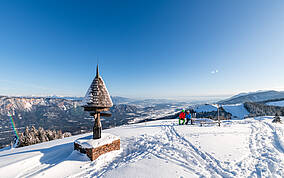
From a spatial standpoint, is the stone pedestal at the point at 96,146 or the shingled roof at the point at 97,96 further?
the shingled roof at the point at 97,96

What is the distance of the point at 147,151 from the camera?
6219 millimetres

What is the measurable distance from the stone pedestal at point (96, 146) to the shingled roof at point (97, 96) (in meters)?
1.84

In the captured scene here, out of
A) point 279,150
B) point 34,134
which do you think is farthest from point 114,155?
point 34,134

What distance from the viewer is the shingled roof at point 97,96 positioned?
19.5 ft

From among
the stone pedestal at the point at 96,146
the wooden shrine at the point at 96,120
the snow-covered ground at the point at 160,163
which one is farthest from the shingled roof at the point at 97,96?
the snow-covered ground at the point at 160,163

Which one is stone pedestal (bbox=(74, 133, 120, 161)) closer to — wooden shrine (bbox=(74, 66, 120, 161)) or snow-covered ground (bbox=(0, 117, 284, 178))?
wooden shrine (bbox=(74, 66, 120, 161))

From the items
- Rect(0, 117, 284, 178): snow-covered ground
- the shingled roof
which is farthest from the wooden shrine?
Rect(0, 117, 284, 178): snow-covered ground

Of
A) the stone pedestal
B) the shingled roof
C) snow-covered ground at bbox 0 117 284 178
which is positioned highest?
the shingled roof

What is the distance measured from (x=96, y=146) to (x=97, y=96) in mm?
2517

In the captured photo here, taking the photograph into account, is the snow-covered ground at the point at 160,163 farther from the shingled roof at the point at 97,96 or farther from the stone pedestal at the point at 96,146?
the shingled roof at the point at 97,96

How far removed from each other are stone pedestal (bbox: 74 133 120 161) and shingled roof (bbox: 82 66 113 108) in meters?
1.84

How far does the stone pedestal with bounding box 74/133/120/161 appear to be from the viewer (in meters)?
5.43

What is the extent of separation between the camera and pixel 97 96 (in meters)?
6.14

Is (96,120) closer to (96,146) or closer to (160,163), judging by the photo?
(96,146)
